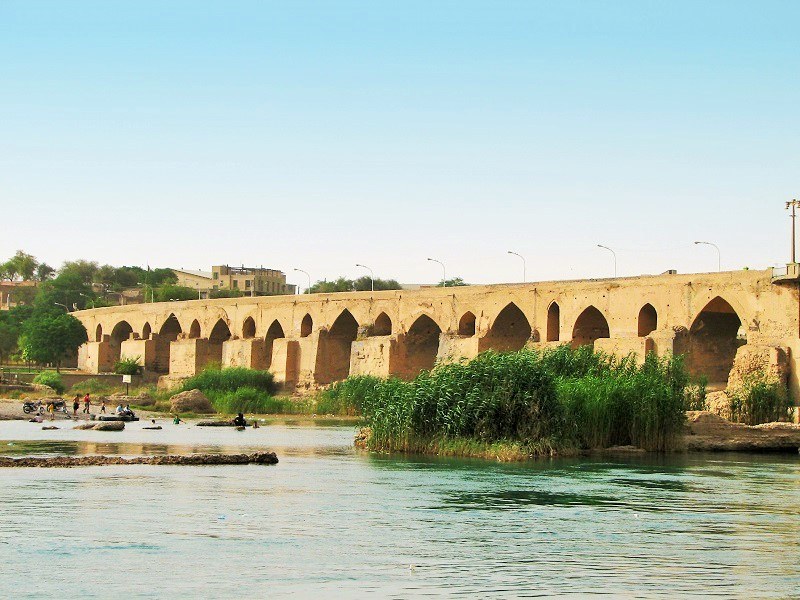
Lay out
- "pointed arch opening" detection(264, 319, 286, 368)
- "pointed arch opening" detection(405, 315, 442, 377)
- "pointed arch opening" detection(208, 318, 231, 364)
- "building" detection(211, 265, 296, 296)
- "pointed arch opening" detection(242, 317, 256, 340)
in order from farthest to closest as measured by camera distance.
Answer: "building" detection(211, 265, 296, 296)
"pointed arch opening" detection(208, 318, 231, 364)
"pointed arch opening" detection(242, 317, 256, 340)
"pointed arch opening" detection(264, 319, 286, 368)
"pointed arch opening" detection(405, 315, 442, 377)

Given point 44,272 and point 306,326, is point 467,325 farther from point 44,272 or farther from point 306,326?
point 44,272

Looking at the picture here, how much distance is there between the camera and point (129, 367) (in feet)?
218

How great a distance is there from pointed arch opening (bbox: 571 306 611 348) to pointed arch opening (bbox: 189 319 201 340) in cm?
2753

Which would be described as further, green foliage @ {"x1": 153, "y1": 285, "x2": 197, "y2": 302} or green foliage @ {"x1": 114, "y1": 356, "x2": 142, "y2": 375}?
green foliage @ {"x1": 153, "y1": 285, "x2": 197, "y2": 302}

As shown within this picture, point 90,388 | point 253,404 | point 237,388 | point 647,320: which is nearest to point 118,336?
point 90,388

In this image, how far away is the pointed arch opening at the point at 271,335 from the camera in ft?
191

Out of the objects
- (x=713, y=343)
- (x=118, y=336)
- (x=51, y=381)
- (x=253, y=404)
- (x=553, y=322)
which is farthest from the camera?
(x=118, y=336)

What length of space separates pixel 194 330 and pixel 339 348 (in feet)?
43.5

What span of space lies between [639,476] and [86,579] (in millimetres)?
12148

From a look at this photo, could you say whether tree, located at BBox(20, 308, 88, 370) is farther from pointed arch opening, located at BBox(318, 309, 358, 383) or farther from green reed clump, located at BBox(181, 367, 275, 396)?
pointed arch opening, located at BBox(318, 309, 358, 383)

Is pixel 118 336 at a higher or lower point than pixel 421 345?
higher

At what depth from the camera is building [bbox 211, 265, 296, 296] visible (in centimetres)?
10262

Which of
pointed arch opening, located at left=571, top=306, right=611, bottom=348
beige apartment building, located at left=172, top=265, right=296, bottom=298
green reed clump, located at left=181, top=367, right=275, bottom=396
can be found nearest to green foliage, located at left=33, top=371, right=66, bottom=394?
green reed clump, located at left=181, top=367, right=275, bottom=396

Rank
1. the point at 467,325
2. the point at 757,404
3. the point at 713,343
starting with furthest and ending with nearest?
the point at 467,325 < the point at 713,343 < the point at 757,404
